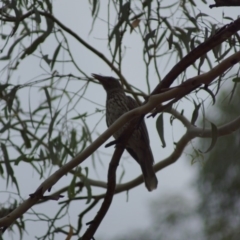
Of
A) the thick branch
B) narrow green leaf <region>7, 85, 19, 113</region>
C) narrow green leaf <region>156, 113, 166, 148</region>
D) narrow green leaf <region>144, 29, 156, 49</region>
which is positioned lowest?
the thick branch

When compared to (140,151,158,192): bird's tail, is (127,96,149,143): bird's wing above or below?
above

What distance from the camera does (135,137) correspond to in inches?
128

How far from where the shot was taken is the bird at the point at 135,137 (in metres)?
3.14

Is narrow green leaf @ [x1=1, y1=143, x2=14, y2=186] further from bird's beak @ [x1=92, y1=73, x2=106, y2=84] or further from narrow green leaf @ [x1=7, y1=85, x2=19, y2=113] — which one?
bird's beak @ [x1=92, y1=73, x2=106, y2=84]

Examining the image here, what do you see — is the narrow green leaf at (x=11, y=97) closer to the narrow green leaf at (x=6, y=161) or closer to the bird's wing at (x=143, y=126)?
the narrow green leaf at (x=6, y=161)

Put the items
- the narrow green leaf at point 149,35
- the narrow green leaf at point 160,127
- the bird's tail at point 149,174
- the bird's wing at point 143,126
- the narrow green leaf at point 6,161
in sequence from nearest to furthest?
the narrow green leaf at point 160,127, the narrow green leaf at point 149,35, the narrow green leaf at point 6,161, the bird's tail at point 149,174, the bird's wing at point 143,126

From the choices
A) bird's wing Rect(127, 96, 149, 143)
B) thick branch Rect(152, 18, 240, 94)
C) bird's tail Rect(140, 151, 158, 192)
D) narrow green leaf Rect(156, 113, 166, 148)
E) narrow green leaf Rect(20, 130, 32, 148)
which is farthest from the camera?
narrow green leaf Rect(20, 130, 32, 148)

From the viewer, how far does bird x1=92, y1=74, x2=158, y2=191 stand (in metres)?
3.14

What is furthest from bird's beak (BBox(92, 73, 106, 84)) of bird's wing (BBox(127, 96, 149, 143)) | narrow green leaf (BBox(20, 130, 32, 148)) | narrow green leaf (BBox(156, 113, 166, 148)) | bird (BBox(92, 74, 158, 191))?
narrow green leaf (BBox(156, 113, 166, 148))

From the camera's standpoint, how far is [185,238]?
5.73 meters

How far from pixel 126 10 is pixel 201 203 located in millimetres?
2812

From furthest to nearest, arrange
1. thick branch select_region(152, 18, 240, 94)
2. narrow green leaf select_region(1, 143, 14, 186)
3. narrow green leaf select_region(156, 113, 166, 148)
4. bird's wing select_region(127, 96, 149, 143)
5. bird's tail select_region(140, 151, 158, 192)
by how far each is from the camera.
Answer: bird's wing select_region(127, 96, 149, 143) → bird's tail select_region(140, 151, 158, 192) → narrow green leaf select_region(1, 143, 14, 186) → narrow green leaf select_region(156, 113, 166, 148) → thick branch select_region(152, 18, 240, 94)

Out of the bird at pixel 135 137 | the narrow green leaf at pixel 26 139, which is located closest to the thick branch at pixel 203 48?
the bird at pixel 135 137

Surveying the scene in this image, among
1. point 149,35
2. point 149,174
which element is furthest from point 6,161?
point 149,35
